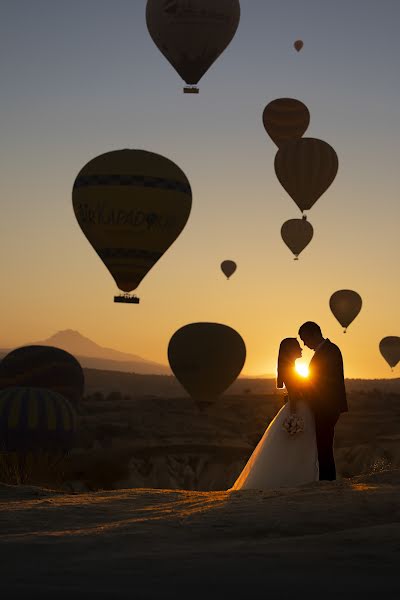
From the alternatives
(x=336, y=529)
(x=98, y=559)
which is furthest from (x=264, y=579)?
(x=336, y=529)

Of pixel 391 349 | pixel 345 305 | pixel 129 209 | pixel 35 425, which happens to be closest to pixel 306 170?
pixel 129 209

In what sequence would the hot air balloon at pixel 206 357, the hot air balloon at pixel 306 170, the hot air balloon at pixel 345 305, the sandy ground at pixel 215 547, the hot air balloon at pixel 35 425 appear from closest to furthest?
1. the sandy ground at pixel 215 547
2. the hot air balloon at pixel 35 425
3. the hot air balloon at pixel 306 170
4. the hot air balloon at pixel 206 357
5. the hot air balloon at pixel 345 305

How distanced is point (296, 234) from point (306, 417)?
48.4 m

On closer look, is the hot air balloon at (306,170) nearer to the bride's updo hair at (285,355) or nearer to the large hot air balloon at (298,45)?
the large hot air balloon at (298,45)

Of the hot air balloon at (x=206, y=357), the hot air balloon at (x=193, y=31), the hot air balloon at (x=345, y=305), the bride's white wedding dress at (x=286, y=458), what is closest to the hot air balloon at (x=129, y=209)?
the hot air balloon at (x=193, y=31)

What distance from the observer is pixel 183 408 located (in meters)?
61.5

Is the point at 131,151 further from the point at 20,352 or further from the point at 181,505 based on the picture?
the point at 181,505

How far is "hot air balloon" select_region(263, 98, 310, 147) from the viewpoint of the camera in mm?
52062

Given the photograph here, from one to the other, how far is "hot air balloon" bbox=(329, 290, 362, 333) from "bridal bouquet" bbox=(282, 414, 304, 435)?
55895mm

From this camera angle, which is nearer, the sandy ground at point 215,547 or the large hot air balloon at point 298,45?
the sandy ground at point 215,547

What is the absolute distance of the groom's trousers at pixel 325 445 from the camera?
10203 millimetres

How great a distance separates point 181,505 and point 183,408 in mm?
53150

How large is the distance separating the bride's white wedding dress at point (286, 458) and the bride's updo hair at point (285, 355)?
41 cm

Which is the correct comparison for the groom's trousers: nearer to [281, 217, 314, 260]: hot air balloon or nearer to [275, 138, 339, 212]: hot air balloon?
[275, 138, 339, 212]: hot air balloon
